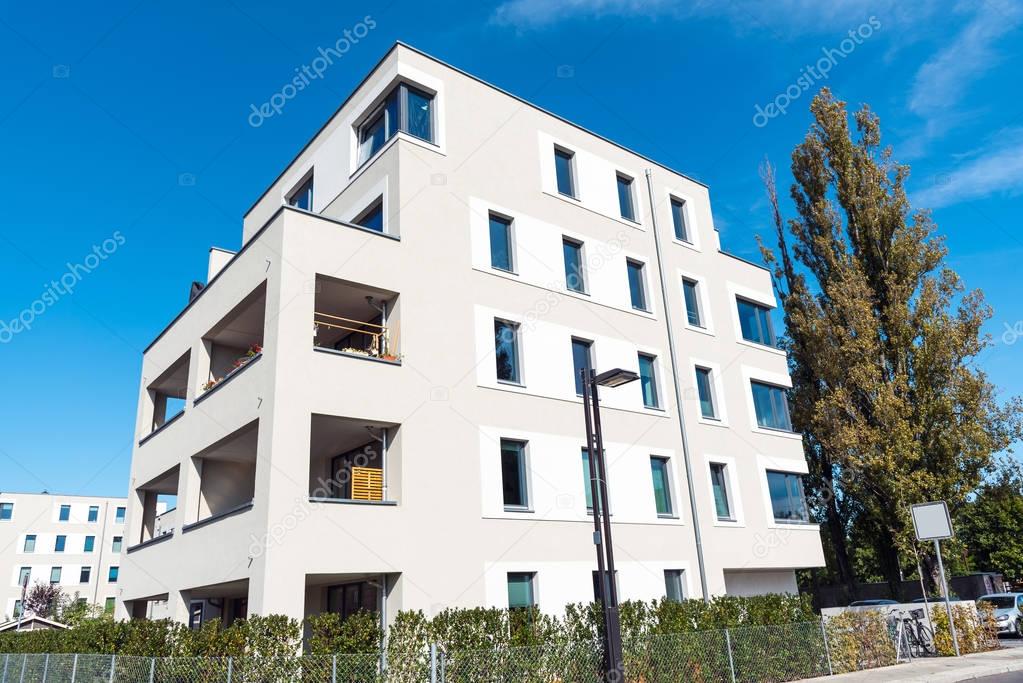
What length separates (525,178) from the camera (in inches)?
821

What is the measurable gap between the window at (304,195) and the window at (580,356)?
9778mm

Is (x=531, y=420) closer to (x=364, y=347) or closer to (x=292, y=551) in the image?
(x=364, y=347)

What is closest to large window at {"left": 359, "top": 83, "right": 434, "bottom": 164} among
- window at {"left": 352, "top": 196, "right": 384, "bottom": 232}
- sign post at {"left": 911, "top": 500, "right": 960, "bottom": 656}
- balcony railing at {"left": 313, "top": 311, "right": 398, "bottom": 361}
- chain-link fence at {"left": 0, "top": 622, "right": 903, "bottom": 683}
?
window at {"left": 352, "top": 196, "right": 384, "bottom": 232}

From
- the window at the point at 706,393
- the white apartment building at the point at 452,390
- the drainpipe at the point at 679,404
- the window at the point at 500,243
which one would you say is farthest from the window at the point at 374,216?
the window at the point at 706,393

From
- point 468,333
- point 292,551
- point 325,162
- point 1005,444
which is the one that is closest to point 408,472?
point 292,551

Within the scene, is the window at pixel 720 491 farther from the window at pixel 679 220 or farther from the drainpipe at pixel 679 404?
the window at pixel 679 220

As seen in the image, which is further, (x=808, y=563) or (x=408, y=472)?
(x=808, y=563)

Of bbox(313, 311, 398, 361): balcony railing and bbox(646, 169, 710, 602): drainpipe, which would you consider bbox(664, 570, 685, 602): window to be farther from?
bbox(313, 311, 398, 361): balcony railing

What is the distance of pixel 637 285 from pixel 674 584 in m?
9.31

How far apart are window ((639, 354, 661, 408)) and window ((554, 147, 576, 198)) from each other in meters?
5.70

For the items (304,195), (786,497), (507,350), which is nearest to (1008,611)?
(786,497)

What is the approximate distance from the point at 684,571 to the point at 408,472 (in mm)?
9330

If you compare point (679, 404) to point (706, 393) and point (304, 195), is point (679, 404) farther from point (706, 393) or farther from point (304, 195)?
point (304, 195)

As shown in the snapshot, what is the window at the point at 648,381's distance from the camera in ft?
70.5
